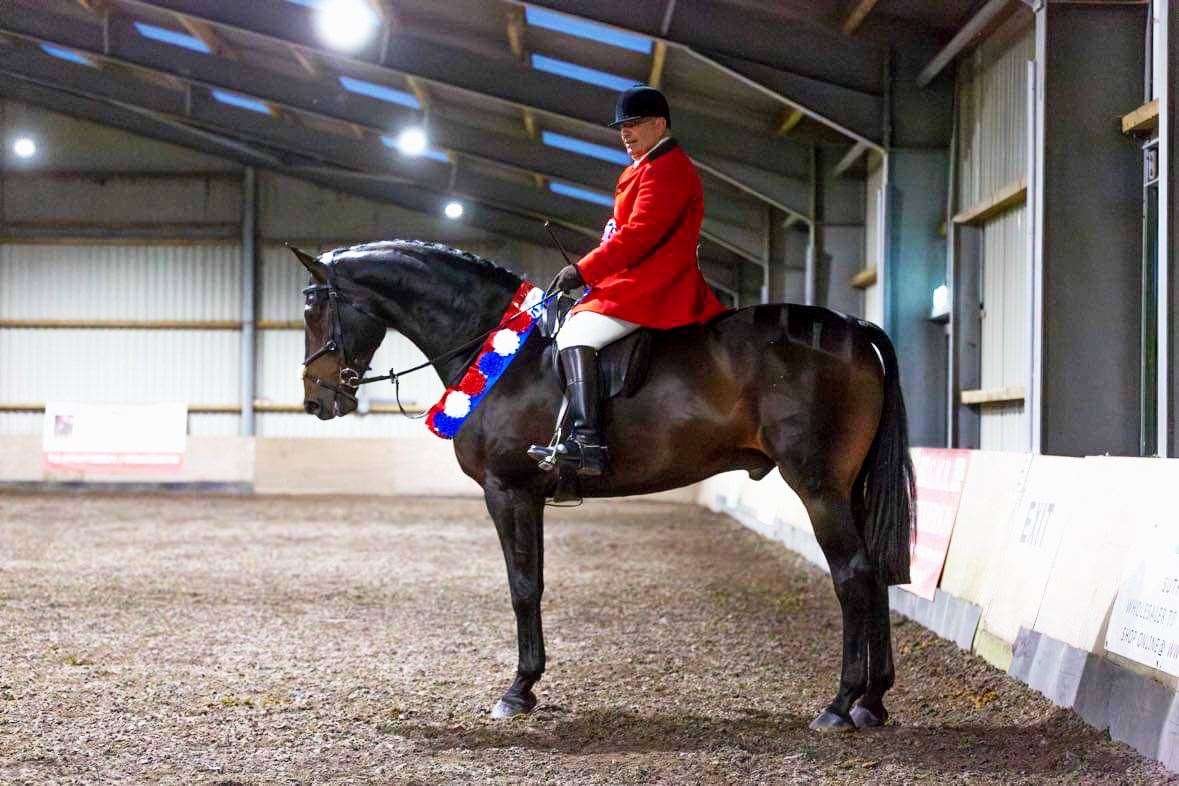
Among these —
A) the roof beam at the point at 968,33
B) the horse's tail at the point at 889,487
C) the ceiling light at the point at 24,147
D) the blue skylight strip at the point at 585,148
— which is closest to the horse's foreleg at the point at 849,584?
the horse's tail at the point at 889,487

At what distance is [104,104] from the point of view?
915 inches

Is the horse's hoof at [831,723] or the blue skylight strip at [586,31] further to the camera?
the blue skylight strip at [586,31]

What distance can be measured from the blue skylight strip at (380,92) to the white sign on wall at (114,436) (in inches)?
306

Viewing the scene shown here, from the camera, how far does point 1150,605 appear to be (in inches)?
172

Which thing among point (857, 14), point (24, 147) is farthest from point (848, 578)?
point (24, 147)

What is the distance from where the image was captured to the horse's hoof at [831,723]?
481 cm

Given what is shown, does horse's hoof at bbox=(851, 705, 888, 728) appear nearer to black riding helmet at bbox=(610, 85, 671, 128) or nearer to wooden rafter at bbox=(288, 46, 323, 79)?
black riding helmet at bbox=(610, 85, 671, 128)

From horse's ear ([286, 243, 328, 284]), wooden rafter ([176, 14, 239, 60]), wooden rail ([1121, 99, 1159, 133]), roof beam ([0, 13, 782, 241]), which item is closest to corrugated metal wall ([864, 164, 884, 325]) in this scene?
roof beam ([0, 13, 782, 241])

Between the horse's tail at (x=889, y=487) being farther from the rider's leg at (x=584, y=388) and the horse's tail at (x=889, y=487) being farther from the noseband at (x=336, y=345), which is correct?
the noseband at (x=336, y=345)

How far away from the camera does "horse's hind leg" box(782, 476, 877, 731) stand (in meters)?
4.89

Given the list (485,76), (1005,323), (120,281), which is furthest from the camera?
(120,281)

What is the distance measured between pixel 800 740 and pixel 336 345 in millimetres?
2471

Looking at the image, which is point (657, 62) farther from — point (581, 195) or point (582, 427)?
point (582, 427)

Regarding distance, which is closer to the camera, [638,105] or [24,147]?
[638,105]
